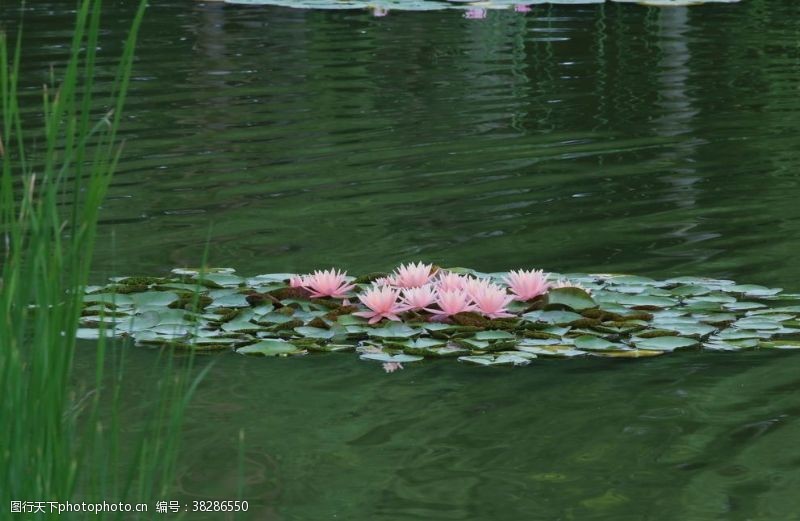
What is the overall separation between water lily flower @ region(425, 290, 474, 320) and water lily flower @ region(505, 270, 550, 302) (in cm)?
18

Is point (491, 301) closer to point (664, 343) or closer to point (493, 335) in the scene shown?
point (493, 335)

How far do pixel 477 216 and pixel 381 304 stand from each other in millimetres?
2430

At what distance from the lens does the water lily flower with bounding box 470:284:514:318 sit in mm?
4949

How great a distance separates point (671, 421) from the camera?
14.4ft

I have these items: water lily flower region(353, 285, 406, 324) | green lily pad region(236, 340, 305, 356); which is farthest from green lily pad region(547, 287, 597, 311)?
green lily pad region(236, 340, 305, 356)

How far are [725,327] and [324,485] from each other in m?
1.74

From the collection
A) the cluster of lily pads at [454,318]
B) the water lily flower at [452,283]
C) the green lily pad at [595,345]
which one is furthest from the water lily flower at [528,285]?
the green lily pad at [595,345]

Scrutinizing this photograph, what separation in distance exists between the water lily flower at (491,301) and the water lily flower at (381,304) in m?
0.26

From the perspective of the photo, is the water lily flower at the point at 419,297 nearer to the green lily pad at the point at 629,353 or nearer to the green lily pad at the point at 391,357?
the green lily pad at the point at 391,357

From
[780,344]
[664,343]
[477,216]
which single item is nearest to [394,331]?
[664,343]

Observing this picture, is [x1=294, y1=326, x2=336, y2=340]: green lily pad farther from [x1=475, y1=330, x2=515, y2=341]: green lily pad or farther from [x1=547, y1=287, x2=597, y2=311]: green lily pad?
[x1=547, y1=287, x2=597, y2=311]: green lily pad

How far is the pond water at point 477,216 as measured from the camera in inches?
157

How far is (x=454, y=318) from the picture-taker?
5.01m

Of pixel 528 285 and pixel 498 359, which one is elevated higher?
pixel 528 285
